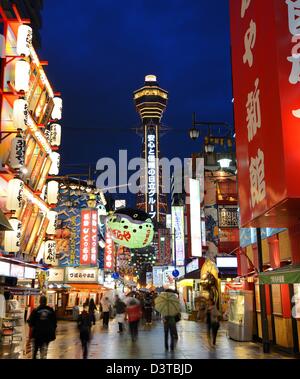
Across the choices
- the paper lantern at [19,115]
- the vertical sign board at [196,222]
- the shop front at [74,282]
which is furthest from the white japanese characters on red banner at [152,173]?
the paper lantern at [19,115]

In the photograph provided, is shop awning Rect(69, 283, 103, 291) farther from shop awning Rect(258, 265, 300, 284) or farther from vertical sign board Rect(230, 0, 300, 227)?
shop awning Rect(258, 265, 300, 284)

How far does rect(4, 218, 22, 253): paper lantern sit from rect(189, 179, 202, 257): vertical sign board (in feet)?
59.8

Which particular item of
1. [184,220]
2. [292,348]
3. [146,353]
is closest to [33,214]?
[146,353]

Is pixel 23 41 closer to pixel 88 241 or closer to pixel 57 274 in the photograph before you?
pixel 88 241

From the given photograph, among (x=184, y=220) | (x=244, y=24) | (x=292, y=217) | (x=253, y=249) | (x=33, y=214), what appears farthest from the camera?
(x=184, y=220)

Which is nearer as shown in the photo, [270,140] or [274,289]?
[270,140]

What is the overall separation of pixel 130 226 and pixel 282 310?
8455mm

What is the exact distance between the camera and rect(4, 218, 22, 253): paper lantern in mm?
20047

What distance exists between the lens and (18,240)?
20.3 metres

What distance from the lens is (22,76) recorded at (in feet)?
67.2

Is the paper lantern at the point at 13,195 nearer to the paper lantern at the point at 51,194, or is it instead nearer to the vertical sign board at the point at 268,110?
the paper lantern at the point at 51,194

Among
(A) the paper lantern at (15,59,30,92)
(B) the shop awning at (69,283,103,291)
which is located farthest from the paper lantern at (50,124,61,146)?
(B) the shop awning at (69,283,103,291)

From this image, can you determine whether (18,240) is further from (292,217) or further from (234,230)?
(234,230)
